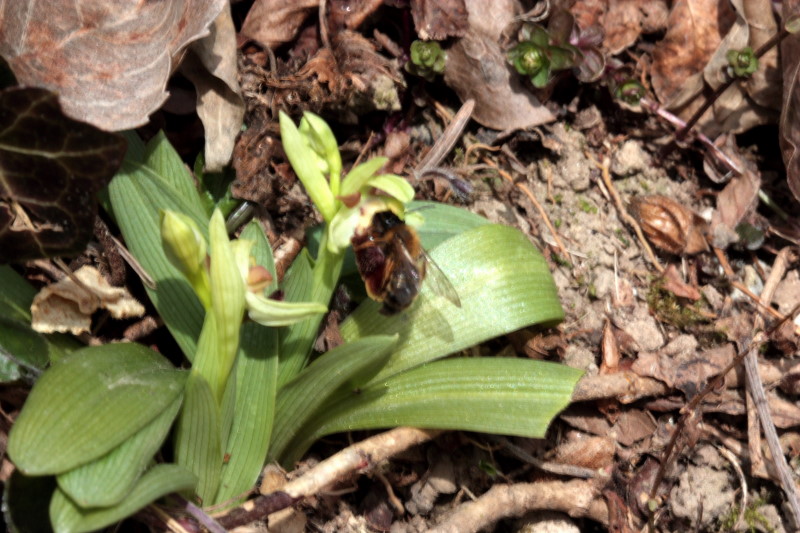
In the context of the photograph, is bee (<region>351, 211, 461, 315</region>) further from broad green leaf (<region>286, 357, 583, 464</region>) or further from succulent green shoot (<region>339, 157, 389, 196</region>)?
broad green leaf (<region>286, 357, 583, 464</region>)

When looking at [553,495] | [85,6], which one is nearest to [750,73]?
[553,495]

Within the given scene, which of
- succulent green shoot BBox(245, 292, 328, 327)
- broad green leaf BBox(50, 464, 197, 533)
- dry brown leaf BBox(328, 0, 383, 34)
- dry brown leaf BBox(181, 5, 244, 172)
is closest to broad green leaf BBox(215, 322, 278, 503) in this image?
succulent green shoot BBox(245, 292, 328, 327)

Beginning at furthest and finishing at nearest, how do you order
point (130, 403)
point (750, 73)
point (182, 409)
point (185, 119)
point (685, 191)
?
point (685, 191)
point (750, 73)
point (185, 119)
point (182, 409)
point (130, 403)

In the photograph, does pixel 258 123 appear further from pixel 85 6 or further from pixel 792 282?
pixel 792 282

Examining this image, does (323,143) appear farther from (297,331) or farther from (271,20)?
(271,20)

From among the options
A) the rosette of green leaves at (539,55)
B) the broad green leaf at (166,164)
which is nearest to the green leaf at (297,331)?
the broad green leaf at (166,164)

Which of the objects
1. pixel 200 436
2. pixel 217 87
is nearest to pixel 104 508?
pixel 200 436
